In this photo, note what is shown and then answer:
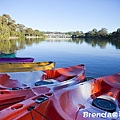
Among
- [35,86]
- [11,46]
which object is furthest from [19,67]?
[11,46]

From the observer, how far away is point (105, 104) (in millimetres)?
3711

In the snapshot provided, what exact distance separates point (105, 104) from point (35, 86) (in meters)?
1.92

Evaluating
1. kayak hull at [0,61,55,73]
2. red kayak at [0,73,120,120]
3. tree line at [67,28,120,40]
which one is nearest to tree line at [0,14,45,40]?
tree line at [67,28,120,40]

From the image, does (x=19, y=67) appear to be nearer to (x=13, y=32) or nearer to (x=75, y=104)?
(x=75, y=104)

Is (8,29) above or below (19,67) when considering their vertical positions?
above

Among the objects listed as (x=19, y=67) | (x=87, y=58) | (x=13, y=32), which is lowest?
(x=87, y=58)

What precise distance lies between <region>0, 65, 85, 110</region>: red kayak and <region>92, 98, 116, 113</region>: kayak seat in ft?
3.90

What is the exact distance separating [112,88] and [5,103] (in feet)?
10.2

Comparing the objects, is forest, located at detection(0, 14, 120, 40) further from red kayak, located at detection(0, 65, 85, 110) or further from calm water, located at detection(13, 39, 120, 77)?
red kayak, located at detection(0, 65, 85, 110)


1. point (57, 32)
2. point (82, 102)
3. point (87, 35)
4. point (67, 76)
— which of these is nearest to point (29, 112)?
point (82, 102)

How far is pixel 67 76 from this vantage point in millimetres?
5859

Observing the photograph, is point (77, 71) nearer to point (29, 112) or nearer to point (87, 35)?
point (29, 112)

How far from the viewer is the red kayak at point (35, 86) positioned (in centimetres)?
371

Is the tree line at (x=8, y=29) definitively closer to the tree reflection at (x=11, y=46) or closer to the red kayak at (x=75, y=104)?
the tree reflection at (x=11, y=46)
